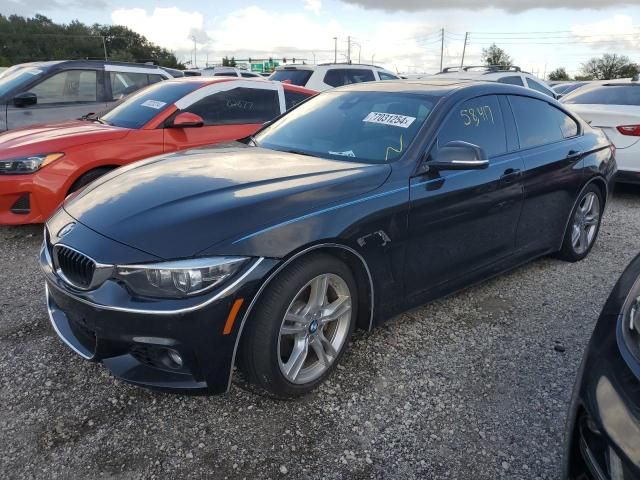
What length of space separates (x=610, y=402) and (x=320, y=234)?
4.48 feet

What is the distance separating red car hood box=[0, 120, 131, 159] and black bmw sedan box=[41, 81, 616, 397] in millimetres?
1808

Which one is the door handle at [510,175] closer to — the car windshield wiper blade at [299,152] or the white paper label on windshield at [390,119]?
the white paper label on windshield at [390,119]

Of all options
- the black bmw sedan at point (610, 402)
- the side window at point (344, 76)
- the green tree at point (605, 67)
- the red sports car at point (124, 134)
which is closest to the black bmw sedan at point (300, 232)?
the black bmw sedan at point (610, 402)

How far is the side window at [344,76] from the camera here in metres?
11.3

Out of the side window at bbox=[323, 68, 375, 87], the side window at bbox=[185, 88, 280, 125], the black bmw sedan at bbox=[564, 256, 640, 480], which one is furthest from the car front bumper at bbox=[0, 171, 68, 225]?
the side window at bbox=[323, 68, 375, 87]

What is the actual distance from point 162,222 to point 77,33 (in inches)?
3518

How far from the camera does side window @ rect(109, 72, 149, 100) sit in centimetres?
744

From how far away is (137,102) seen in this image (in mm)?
5586

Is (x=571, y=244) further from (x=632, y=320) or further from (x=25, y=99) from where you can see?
(x=25, y=99)

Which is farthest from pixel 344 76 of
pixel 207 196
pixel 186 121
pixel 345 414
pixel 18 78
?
pixel 345 414

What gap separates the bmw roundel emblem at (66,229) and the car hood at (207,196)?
0.16 feet

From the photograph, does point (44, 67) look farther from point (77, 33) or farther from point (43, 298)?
point (77, 33)

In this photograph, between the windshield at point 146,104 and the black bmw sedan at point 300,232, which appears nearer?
the black bmw sedan at point 300,232

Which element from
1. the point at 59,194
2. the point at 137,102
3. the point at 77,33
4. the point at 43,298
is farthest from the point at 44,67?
the point at 77,33
